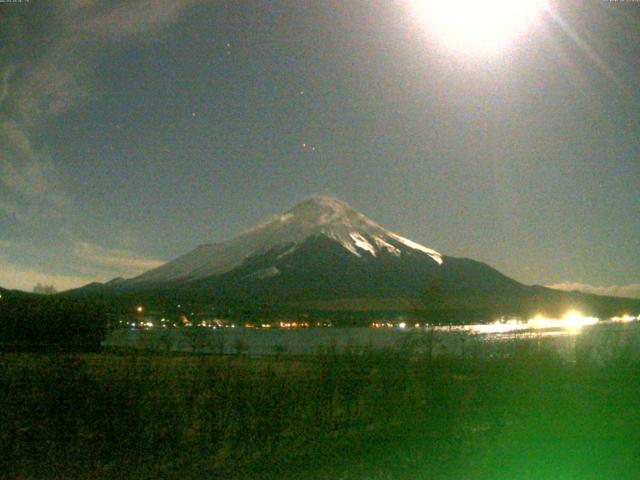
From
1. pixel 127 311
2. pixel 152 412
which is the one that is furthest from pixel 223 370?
pixel 127 311

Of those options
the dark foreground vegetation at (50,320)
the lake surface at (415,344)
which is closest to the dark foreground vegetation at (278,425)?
the lake surface at (415,344)

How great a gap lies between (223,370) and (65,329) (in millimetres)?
14544

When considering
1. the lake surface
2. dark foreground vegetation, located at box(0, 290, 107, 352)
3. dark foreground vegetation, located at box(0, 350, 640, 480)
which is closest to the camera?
dark foreground vegetation, located at box(0, 350, 640, 480)

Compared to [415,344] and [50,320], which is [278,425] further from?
[50,320]

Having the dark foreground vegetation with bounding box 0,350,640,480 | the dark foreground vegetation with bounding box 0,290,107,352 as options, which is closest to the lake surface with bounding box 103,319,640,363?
the dark foreground vegetation with bounding box 0,350,640,480

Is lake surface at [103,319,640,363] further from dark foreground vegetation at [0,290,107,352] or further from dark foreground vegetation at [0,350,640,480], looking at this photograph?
dark foreground vegetation at [0,290,107,352]

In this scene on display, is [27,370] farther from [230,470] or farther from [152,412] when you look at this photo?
[230,470]

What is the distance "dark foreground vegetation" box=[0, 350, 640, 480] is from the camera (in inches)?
353

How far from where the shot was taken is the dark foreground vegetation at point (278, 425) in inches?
353

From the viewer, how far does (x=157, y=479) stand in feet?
26.8

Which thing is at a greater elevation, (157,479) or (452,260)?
(452,260)

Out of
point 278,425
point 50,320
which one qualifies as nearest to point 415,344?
point 278,425

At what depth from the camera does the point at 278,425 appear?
33.9ft

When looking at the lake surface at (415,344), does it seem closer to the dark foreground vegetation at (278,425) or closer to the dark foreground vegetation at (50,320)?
the dark foreground vegetation at (278,425)
